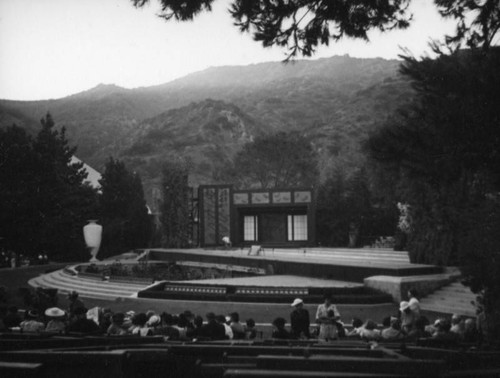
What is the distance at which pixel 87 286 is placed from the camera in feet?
65.3

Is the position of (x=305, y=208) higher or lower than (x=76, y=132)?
lower

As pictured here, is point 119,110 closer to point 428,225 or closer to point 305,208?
point 305,208

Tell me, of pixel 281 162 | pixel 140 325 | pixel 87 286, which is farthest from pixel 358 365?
pixel 281 162

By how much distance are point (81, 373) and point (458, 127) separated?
5.30 meters

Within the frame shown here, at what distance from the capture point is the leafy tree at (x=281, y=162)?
5241 centimetres

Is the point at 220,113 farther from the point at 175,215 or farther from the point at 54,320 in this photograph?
the point at 54,320

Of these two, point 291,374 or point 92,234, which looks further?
point 92,234

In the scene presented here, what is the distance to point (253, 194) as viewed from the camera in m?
36.3

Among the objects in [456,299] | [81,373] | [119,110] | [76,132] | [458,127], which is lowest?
[456,299]

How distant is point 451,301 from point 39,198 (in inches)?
965

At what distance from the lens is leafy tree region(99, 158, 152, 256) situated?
37375 millimetres

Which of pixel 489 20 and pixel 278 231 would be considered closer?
pixel 489 20

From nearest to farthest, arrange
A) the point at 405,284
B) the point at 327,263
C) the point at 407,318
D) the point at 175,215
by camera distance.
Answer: the point at 407,318, the point at 405,284, the point at 327,263, the point at 175,215

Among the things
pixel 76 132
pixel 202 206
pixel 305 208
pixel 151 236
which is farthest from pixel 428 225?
pixel 76 132
